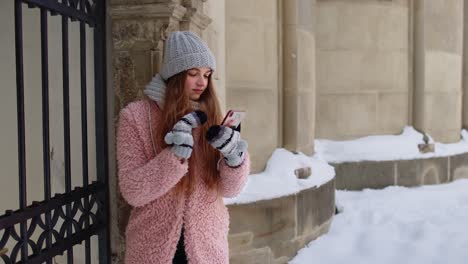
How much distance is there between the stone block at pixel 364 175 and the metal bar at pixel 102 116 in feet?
15.1

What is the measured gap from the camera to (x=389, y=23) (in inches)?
298

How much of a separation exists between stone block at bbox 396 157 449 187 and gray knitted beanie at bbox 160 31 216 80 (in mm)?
5643

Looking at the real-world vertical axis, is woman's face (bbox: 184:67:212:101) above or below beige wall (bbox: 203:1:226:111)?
below

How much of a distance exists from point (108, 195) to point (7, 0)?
1235 millimetres

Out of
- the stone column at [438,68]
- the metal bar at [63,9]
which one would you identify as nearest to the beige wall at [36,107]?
the metal bar at [63,9]

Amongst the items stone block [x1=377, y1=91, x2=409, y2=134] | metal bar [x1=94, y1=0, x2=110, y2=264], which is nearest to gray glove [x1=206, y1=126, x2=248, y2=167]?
metal bar [x1=94, y1=0, x2=110, y2=264]

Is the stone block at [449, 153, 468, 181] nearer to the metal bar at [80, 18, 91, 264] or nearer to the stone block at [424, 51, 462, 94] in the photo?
the stone block at [424, 51, 462, 94]

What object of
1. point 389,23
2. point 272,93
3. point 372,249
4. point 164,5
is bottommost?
point 372,249

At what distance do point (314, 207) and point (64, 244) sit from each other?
294cm

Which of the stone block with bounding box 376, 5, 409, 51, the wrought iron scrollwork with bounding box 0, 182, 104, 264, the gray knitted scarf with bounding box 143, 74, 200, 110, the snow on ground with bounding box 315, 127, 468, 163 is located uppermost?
the stone block with bounding box 376, 5, 409, 51

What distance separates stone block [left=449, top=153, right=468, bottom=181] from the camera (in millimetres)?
7922

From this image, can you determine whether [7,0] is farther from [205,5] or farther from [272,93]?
[272,93]

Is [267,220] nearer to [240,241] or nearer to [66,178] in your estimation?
[240,241]

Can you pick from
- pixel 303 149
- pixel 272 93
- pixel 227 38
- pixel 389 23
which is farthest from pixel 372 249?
pixel 389 23
